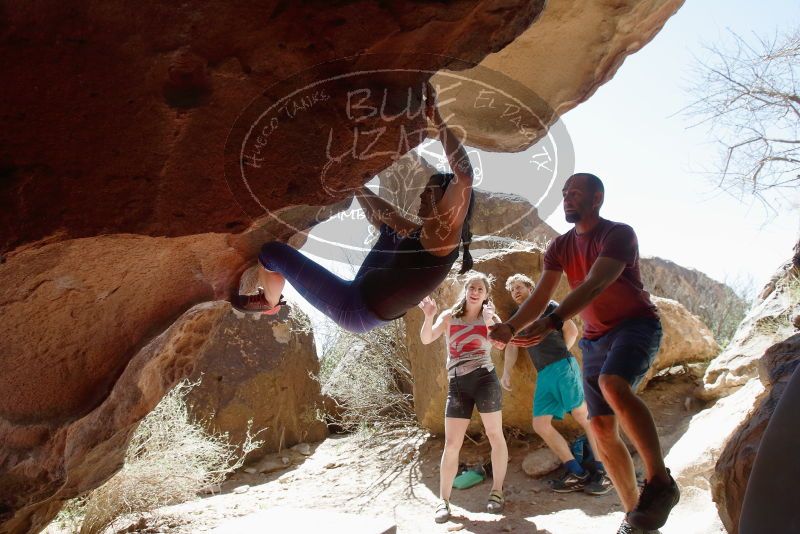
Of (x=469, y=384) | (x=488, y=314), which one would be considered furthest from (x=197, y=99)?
(x=469, y=384)

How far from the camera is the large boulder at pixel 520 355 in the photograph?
6961 millimetres

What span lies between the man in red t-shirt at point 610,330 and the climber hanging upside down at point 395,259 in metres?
0.44

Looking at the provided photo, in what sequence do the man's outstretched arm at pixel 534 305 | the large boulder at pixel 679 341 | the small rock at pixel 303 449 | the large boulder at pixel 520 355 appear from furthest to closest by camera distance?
the small rock at pixel 303 449 < the large boulder at pixel 679 341 < the large boulder at pixel 520 355 < the man's outstretched arm at pixel 534 305

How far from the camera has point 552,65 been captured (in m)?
4.25

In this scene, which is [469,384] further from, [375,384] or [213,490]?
[375,384]

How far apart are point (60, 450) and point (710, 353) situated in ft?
23.0

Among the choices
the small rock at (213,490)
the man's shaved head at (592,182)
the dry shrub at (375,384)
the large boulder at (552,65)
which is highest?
the large boulder at (552,65)

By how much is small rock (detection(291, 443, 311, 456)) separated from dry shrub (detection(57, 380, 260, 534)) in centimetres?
207

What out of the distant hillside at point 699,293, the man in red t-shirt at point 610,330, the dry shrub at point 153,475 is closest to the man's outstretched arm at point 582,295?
the man in red t-shirt at point 610,330

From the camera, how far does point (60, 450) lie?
3174mm

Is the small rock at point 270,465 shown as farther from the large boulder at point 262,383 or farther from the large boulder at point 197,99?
the large boulder at point 197,99

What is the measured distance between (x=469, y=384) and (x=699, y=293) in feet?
31.8

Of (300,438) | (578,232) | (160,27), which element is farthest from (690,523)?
(300,438)

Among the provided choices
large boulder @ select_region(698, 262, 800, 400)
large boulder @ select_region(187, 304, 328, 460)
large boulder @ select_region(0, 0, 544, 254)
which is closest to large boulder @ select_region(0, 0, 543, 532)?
large boulder @ select_region(0, 0, 544, 254)
